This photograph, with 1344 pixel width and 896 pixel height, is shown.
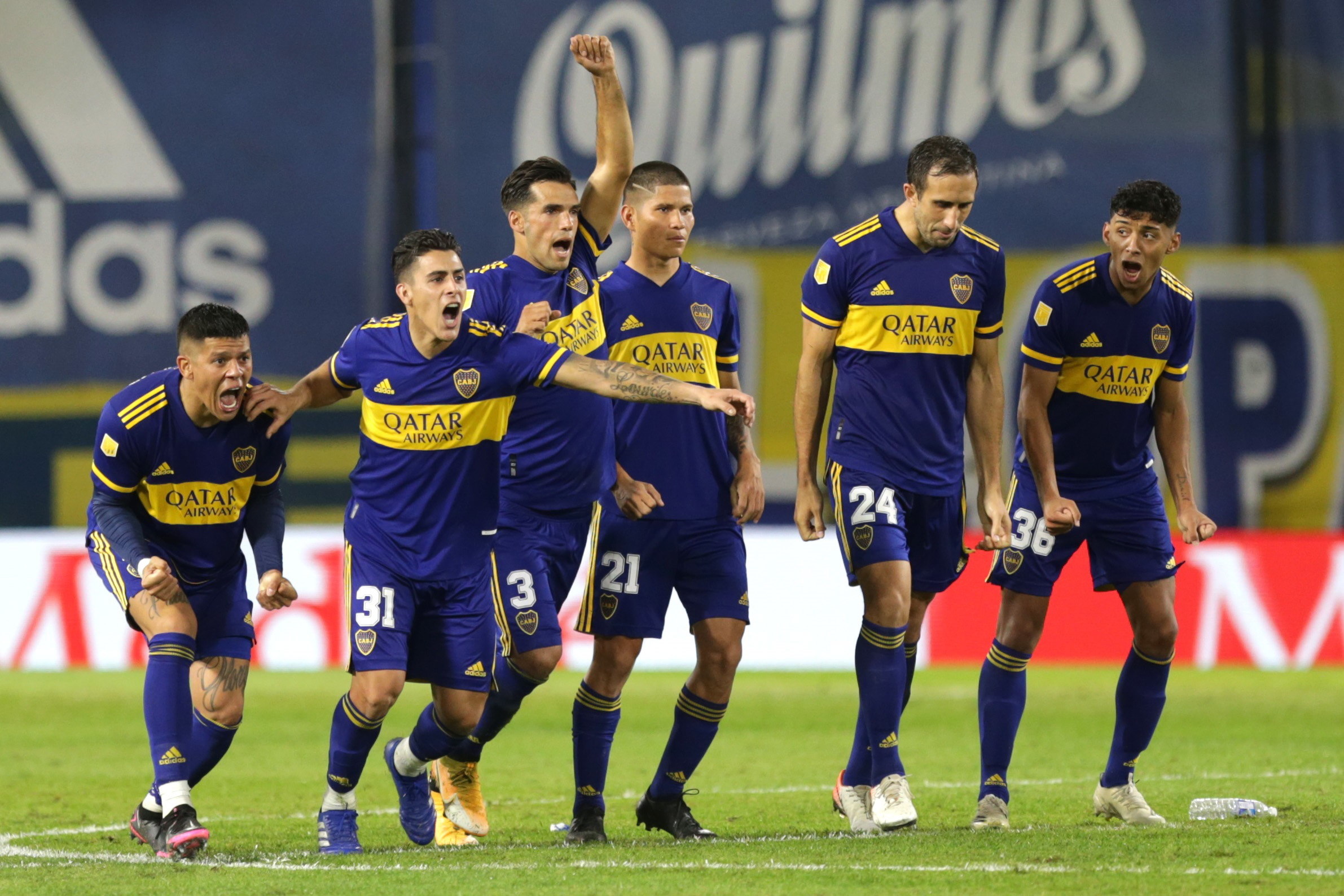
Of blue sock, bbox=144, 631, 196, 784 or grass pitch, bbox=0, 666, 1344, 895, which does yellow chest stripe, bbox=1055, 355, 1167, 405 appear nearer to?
grass pitch, bbox=0, 666, 1344, 895

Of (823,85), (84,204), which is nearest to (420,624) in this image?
(823,85)

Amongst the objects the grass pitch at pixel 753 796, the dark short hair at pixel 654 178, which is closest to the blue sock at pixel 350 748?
the grass pitch at pixel 753 796

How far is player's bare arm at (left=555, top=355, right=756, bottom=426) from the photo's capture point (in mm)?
5828

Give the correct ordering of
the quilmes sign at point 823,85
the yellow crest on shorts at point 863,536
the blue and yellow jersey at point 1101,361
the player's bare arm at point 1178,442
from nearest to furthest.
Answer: the yellow crest on shorts at point 863,536 → the blue and yellow jersey at point 1101,361 → the player's bare arm at point 1178,442 → the quilmes sign at point 823,85

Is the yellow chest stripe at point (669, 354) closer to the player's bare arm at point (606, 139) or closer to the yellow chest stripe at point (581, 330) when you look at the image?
the yellow chest stripe at point (581, 330)

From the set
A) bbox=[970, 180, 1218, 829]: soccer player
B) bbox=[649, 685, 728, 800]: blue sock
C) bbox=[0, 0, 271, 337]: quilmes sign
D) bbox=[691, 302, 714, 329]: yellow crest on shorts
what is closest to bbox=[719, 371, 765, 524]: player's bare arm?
bbox=[691, 302, 714, 329]: yellow crest on shorts

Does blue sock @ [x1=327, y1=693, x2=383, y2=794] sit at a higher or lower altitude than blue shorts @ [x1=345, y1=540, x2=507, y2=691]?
lower

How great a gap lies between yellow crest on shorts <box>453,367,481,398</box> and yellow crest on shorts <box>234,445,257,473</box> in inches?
31.7

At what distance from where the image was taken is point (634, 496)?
259 inches

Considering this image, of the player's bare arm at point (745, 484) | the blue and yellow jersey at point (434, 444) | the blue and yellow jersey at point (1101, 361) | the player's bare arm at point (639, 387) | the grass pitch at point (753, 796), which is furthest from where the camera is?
the blue and yellow jersey at point (1101, 361)

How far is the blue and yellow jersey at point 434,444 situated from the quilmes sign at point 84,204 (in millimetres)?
9769

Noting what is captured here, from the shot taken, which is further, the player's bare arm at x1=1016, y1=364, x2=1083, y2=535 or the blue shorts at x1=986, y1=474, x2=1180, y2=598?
the blue shorts at x1=986, y1=474, x2=1180, y2=598

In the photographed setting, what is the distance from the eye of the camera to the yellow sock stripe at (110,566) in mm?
6410

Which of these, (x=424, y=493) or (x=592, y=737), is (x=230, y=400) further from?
(x=592, y=737)
